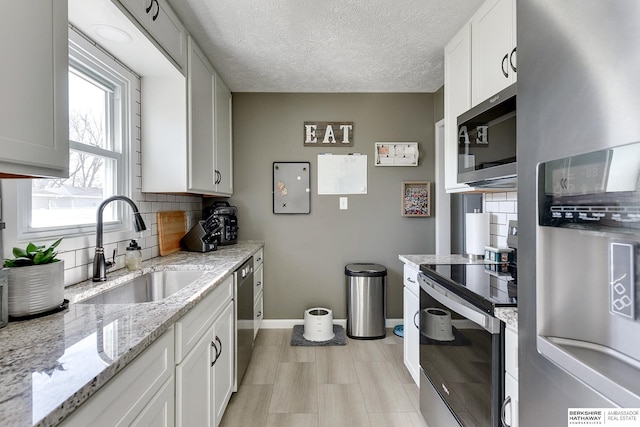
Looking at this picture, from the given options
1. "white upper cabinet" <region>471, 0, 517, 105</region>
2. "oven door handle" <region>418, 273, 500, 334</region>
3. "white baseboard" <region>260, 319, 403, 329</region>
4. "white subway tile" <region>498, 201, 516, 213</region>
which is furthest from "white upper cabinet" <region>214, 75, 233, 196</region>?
"white subway tile" <region>498, 201, 516, 213</region>

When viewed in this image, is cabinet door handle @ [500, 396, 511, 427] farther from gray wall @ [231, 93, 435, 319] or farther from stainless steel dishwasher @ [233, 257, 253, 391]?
gray wall @ [231, 93, 435, 319]

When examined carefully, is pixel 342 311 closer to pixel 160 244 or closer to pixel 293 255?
pixel 293 255

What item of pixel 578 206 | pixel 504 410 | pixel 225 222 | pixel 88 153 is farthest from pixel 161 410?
pixel 225 222

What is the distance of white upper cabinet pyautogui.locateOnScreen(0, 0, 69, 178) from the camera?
767 millimetres

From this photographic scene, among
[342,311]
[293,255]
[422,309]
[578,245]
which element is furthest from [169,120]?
[342,311]

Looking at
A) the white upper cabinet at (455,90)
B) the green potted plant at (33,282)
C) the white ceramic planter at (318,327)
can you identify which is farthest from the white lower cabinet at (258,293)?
the white upper cabinet at (455,90)

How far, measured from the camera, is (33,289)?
94 centimetres

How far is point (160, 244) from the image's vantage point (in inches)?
87.1

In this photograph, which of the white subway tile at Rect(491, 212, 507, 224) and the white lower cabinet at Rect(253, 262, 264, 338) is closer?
the white subway tile at Rect(491, 212, 507, 224)

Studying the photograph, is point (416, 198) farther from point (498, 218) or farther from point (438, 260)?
point (438, 260)

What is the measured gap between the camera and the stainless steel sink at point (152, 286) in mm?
1487

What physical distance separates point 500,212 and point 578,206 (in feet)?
5.35

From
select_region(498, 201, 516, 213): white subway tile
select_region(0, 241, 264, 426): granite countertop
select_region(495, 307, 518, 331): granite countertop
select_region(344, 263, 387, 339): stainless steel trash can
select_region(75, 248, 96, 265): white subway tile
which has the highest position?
select_region(498, 201, 516, 213): white subway tile

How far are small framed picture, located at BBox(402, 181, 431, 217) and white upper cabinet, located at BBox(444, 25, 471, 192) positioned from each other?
1004mm
